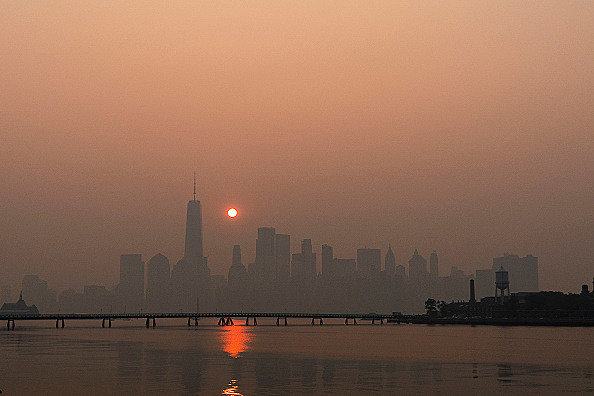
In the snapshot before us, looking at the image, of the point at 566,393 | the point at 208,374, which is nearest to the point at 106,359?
the point at 208,374

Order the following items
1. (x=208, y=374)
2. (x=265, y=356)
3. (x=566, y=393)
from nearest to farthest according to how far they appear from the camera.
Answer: (x=566, y=393) → (x=208, y=374) → (x=265, y=356)

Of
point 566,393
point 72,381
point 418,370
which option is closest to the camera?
point 566,393

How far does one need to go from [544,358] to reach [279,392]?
53442mm

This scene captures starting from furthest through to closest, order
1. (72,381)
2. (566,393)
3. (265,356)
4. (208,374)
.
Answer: (265,356) < (208,374) < (72,381) < (566,393)

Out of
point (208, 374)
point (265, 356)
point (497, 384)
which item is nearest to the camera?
point (497, 384)

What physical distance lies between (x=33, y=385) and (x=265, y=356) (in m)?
47.0

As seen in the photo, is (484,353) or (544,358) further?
(484,353)

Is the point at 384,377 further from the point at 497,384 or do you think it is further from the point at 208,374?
the point at 208,374

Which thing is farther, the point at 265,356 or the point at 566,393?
the point at 265,356

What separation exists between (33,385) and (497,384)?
1531 inches

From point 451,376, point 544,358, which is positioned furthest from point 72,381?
point 544,358

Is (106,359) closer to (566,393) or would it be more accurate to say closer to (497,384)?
(497,384)

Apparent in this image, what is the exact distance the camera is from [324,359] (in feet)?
347

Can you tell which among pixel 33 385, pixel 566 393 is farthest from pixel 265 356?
pixel 566 393
